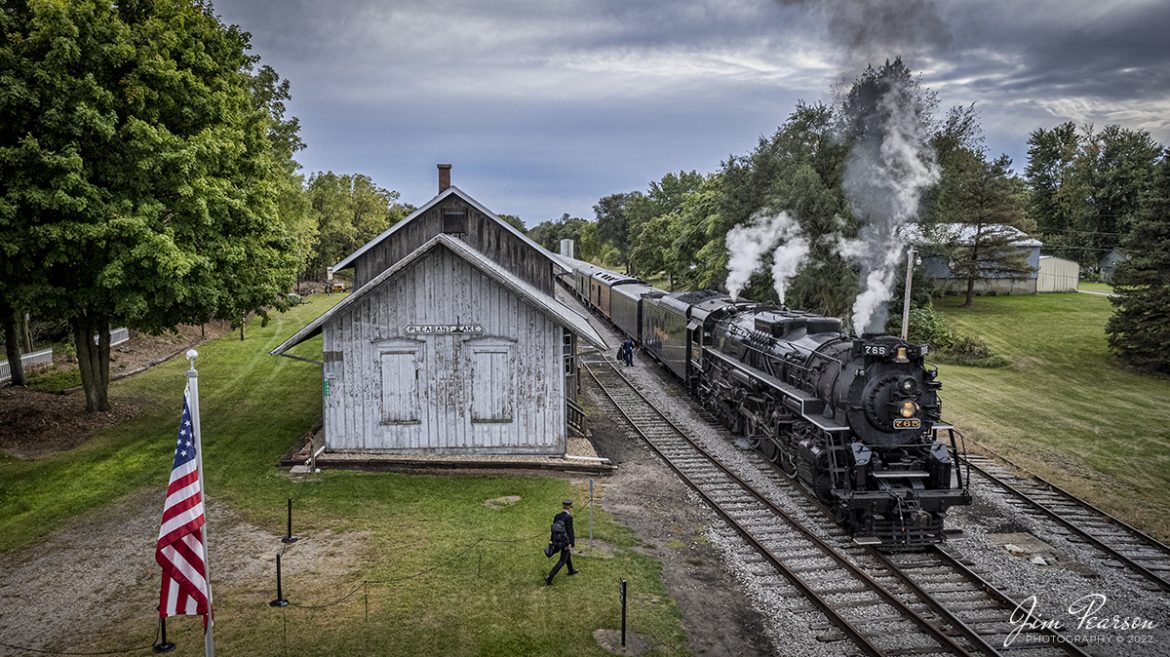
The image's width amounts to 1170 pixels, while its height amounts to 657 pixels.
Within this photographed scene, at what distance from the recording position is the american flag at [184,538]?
8820 mm

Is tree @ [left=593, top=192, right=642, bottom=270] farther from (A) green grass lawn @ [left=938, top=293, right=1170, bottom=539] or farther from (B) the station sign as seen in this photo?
(B) the station sign

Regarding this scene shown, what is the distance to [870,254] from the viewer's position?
34625mm

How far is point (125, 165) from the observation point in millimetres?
18984

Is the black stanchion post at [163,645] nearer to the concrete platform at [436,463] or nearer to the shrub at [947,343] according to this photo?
the concrete platform at [436,463]

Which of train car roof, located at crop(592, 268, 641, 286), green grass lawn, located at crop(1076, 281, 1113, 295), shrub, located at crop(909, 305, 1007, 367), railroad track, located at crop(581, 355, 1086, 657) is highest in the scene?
train car roof, located at crop(592, 268, 641, 286)

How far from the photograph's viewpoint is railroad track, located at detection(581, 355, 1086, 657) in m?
10.4

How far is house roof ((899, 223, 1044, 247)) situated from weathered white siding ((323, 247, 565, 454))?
2571 centimetres

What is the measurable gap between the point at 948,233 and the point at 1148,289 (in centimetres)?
1361

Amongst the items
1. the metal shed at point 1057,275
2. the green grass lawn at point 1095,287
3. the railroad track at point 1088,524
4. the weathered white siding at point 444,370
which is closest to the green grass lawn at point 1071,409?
the railroad track at point 1088,524

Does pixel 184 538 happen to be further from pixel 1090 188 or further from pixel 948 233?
pixel 1090 188

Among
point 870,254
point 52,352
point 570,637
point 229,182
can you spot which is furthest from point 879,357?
point 52,352

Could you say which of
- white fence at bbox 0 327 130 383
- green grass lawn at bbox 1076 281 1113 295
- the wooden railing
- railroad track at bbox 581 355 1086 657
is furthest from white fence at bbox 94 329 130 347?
green grass lawn at bbox 1076 281 1113 295

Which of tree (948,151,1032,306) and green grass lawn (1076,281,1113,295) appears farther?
green grass lawn (1076,281,1113,295)

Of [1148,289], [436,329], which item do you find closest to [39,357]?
[436,329]
